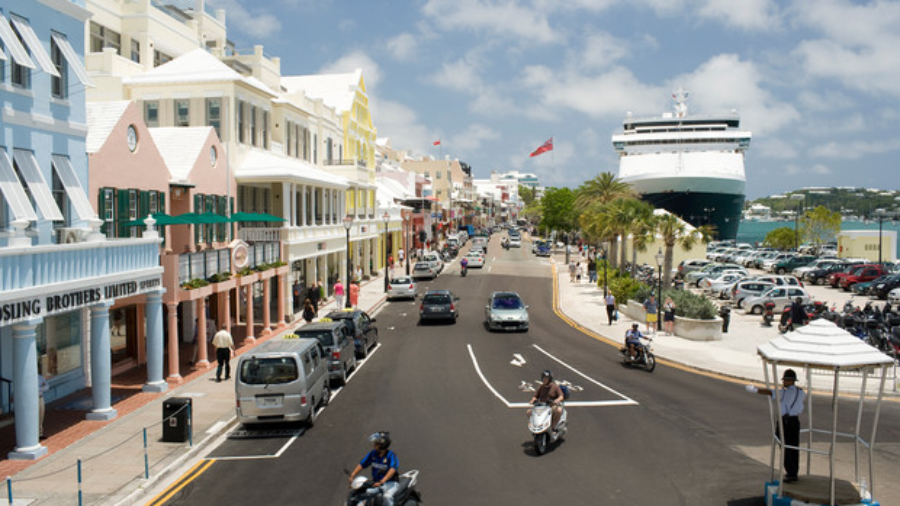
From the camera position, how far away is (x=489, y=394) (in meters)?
18.4

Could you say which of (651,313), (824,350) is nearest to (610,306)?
(651,313)

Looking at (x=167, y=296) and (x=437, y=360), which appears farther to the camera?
(x=437, y=360)

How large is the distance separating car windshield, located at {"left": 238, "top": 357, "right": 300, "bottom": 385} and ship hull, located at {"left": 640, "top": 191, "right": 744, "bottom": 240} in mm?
76700

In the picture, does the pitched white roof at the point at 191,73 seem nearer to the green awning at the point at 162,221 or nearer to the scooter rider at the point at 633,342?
the green awning at the point at 162,221

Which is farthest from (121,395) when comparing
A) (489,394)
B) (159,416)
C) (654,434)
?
(654,434)

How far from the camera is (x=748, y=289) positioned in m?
36.8

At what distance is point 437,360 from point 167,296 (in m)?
8.84

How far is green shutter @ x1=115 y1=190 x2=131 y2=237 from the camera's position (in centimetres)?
1975

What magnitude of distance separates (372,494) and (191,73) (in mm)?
26056

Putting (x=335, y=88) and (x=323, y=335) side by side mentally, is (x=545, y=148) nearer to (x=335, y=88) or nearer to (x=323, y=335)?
(x=335, y=88)

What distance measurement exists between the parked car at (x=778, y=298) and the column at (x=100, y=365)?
2974 cm

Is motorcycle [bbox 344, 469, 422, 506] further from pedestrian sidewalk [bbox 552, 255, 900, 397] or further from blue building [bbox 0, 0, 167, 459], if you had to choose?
pedestrian sidewalk [bbox 552, 255, 900, 397]

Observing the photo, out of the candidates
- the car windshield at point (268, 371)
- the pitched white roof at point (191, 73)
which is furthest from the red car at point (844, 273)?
the car windshield at point (268, 371)

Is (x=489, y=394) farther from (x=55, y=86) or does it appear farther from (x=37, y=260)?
(x=55, y=86)
